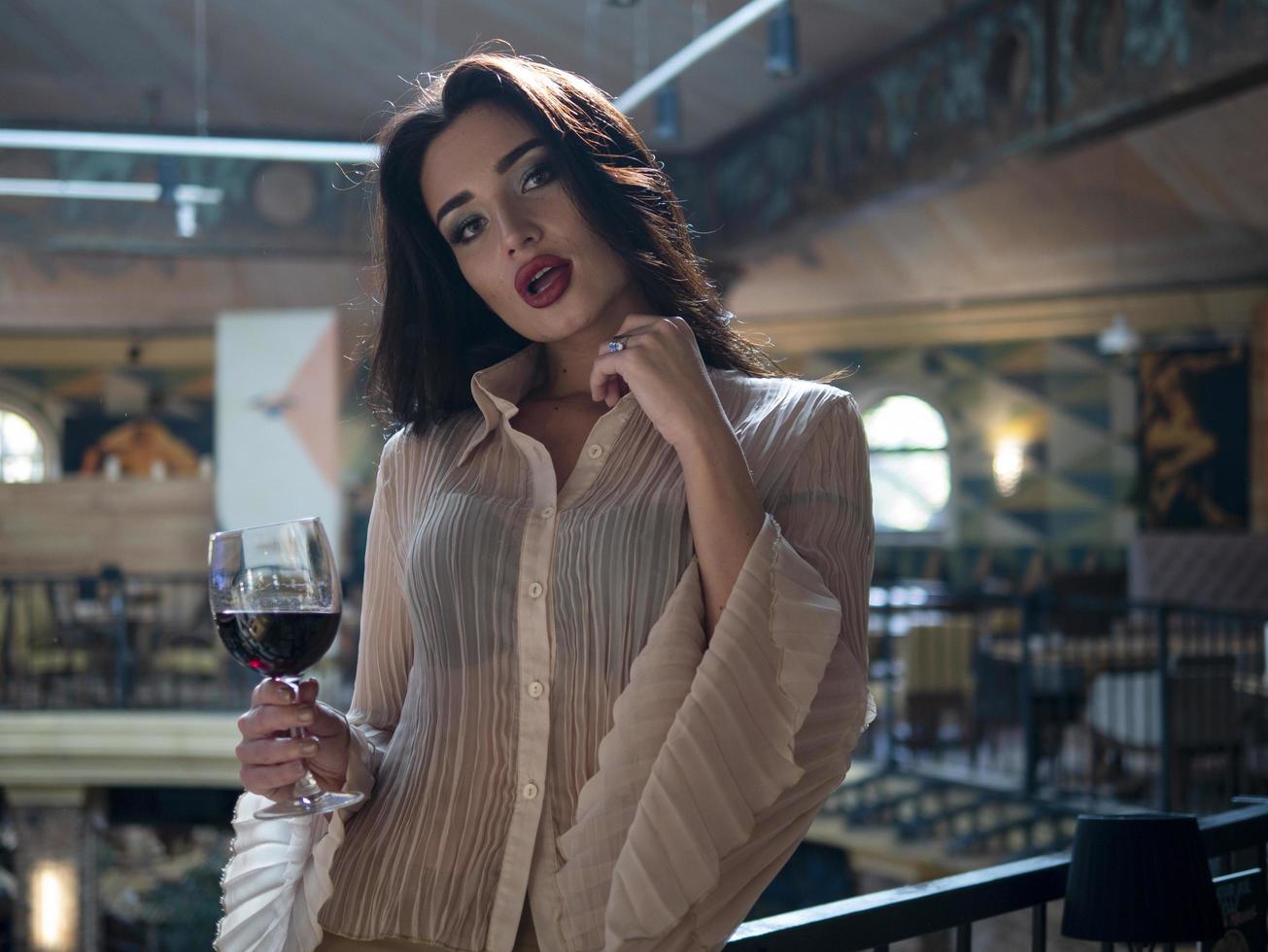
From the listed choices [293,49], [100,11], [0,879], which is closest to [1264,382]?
[293,49]

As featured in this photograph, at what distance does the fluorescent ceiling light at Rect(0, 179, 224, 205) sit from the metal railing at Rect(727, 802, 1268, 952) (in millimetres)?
7815

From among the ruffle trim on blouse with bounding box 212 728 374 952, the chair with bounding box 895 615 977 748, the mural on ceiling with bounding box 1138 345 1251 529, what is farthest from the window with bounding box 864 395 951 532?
the ruffle trim on blouse with bounding box 212 728 374 952

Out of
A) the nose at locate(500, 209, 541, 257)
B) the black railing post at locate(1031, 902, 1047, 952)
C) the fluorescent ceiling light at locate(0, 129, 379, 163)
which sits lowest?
the black railing post at locate(1031, 902, 1047, 952)

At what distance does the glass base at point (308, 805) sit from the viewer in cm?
107

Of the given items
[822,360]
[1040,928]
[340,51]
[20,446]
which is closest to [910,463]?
[822,360]

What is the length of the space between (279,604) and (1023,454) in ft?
41.1

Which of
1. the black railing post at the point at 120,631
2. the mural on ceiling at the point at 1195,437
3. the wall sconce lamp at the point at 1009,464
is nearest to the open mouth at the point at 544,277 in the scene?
the black railing post at the point at 120,631

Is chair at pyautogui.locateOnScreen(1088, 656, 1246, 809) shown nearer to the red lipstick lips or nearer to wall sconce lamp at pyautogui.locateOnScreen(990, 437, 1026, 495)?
the red lipstick lips

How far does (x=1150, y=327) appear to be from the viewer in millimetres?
11844

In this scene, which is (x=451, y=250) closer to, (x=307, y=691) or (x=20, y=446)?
(x=307, y=691)

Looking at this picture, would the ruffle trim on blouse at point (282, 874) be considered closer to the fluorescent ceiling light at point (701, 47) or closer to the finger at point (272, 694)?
the finger at point (272, 694)

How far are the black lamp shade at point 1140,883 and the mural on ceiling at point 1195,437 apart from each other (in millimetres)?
11079

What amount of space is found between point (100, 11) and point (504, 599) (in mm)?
8337

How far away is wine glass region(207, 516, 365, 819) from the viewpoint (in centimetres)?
109
